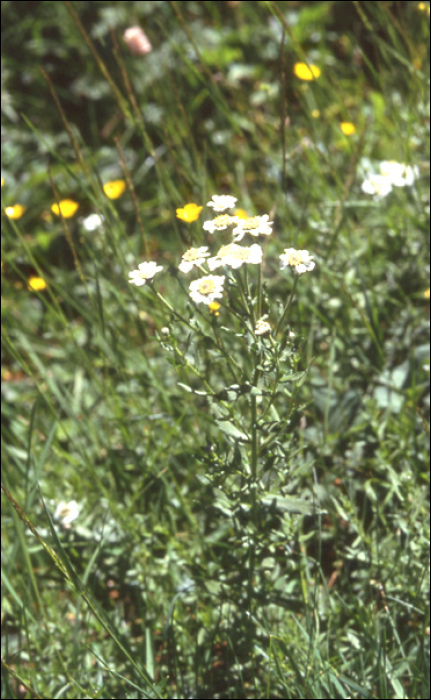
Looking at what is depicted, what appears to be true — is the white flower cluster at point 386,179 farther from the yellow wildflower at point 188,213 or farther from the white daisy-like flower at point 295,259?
the white daisy-like flower at point 295,259

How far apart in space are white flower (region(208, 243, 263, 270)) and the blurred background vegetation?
0.51 ft

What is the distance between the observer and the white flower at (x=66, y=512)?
151 centimetres

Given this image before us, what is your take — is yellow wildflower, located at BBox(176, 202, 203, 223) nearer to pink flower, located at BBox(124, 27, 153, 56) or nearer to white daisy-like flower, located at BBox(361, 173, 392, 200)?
white daisy-like flower, located at BBox(361, 173, 392, 200)

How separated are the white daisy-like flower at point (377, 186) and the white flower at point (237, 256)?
36.7 inches

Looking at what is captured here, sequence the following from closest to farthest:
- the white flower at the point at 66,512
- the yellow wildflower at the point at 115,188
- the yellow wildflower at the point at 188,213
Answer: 1. the yellow wildflower at the point at 188,213
2. the white flower at the point at 66,512
3. the yellow wildflower at the point at 115,188

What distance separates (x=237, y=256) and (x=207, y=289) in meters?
0.07

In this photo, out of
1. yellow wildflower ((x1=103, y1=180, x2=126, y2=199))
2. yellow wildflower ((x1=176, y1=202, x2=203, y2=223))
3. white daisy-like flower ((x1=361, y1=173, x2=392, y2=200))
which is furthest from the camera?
yellow wildflower ((x1=103, y1=180, x2=126, y2=199))

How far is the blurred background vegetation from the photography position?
50.5 inches

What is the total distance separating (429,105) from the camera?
1802 mm

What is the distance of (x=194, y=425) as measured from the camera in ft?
5.69

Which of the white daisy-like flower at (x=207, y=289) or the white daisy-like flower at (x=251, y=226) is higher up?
the white daisy-like flower at (x=251, y=226)

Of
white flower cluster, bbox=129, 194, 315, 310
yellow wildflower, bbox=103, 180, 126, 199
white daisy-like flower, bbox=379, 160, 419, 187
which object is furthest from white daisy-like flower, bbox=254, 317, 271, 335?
yellow wildflower, bbox=103, 180, 126, 199

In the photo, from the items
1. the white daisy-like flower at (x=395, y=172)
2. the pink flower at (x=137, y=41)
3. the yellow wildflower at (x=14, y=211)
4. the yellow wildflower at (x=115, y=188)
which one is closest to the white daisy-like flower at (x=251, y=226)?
the yellow wildflower at (x=14, y=211)

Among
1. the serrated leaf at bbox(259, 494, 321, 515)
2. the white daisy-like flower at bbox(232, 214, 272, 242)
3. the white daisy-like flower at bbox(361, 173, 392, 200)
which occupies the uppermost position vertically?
the white daisy-like flower at bbox(361, 173, 392, 200)
